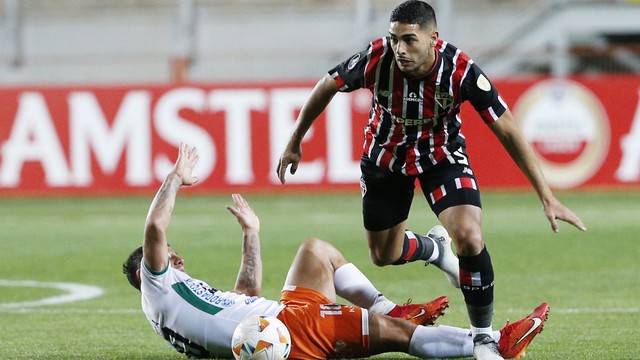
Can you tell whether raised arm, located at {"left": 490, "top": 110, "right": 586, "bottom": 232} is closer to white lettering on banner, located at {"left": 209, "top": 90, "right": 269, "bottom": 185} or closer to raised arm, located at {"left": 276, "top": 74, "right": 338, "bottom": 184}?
raised arm, located at {"left": 276, "top": 74, "right": 338, "bottom": 184}

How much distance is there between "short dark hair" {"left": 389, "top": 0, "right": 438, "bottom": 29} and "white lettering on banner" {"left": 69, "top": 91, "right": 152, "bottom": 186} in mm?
13748

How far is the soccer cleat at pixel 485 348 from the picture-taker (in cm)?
674

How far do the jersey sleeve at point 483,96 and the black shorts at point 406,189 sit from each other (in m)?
0.44

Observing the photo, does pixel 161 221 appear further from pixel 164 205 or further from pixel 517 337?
pixel 517 337

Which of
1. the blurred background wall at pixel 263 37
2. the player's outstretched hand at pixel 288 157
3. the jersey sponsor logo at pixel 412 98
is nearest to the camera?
the jersey sponsor logo at pixel 412 98

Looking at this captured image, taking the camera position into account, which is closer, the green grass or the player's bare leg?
the player's bare leg

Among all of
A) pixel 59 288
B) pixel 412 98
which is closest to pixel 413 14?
pixel 412 98

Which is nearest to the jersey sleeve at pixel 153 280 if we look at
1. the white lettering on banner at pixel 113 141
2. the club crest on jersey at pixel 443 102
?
the club crest on jersey at pixel 443 102

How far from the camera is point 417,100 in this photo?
7289 millimetres

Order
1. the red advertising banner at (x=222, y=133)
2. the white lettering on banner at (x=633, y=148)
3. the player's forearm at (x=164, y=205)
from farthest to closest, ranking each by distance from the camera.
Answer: the red advertising banner at (x=222, y=133) → the white lettering on banner at (x=633, y=148) → the player's forearm at (x=164, y=205)

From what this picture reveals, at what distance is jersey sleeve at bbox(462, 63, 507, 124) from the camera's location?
7.05m

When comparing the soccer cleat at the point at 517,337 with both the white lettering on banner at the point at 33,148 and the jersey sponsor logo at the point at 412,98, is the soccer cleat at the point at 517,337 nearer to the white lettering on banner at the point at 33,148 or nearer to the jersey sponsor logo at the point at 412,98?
the jersey sponsor logo at the point at 412,98

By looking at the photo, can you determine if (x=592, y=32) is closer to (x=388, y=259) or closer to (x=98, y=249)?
(x=98, y=249)

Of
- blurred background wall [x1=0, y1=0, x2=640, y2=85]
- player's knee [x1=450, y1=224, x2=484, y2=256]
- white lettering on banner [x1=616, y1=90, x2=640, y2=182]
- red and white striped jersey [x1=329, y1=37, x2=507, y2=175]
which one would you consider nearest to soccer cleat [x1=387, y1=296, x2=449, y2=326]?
player's knee [x1=450, y1=224, x2=484, y2=256]
